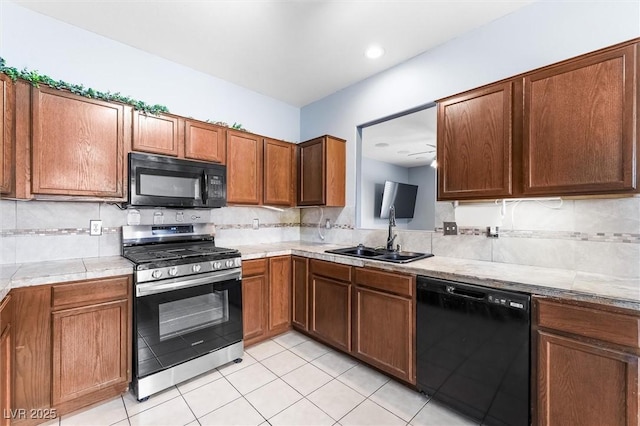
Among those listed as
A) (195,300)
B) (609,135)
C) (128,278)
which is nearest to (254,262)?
(195,300)

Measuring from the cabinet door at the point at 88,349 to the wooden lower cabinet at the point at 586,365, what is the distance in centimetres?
258

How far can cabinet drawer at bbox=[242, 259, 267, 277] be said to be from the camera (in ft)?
8.55

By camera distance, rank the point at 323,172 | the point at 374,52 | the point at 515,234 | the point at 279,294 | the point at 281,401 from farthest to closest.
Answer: the point at 323,172 < the point at 279,294 < the point at 374,52 < the point at 515,234 < the point at 281,401

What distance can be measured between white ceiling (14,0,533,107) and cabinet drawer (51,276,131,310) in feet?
6.51

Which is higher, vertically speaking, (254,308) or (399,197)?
(399,197)

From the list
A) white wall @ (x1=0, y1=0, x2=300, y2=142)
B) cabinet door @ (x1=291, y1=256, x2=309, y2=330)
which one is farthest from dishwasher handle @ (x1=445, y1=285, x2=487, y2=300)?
white wall @ (x1=0, y1=0, x2=300, y2=142)

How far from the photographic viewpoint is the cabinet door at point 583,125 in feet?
4.66

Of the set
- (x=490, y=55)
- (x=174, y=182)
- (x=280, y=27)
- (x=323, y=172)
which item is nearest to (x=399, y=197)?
(x=323, y=172)

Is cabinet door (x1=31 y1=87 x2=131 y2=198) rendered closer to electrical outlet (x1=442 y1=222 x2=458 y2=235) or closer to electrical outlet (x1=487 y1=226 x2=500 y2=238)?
A: electrical outlet (x1=442 y1=222 x2=458 y2=235)

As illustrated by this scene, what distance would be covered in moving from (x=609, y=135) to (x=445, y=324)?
55.0 inches

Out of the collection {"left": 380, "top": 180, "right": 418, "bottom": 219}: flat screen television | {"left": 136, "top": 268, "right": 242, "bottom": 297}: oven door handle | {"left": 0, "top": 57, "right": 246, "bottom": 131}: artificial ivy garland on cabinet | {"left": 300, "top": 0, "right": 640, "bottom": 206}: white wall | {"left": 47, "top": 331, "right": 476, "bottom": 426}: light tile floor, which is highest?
{"left": 300, "top": 0, "right": 640, "bottom": 206}: white wall

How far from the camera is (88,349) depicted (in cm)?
181

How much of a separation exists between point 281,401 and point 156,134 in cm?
234

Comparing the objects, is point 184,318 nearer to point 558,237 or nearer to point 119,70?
point 119,70
